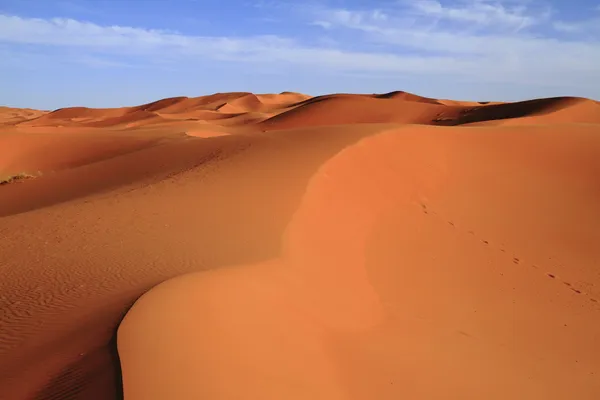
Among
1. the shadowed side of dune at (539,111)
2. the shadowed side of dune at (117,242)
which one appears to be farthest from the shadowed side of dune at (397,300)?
the shadowed side of dune at (539,111)

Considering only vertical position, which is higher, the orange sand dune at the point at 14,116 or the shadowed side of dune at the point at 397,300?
the shadowed side of dune at the point at 397,300

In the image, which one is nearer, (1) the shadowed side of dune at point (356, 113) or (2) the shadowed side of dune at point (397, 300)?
(2) the shadowed side of dune at point (397, 300)

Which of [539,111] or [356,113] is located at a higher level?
[539,111]

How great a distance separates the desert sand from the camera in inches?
174

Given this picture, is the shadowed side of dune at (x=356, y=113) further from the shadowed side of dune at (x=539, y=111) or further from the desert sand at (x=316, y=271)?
the desert sand at (x=316, y=271)

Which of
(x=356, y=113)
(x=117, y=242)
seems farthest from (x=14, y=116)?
(x=117, y=242)

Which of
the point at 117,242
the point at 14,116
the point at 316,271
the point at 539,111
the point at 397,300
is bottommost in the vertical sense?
the point at 14,116

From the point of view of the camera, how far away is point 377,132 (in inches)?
592

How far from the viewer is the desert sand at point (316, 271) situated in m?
4.42

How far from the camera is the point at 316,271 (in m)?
7.13

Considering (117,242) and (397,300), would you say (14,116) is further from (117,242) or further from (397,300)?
(397,300)

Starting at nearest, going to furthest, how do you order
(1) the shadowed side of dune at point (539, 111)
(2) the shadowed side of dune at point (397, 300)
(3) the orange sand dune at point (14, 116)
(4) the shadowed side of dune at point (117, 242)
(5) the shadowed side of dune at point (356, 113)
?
(2) the shadowed side of dune at point (397, 300) < (4) the shadowed side of dune at point (117, 242) < (1) the shadowed side of dune at point (539, 111) < (5) the shadowed side of dune at point (356, 113) < (3) the orange sand dune at point (14, 116)

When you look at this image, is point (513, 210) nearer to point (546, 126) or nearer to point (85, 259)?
point (546, 126)

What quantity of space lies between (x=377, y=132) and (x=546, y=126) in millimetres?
6671
